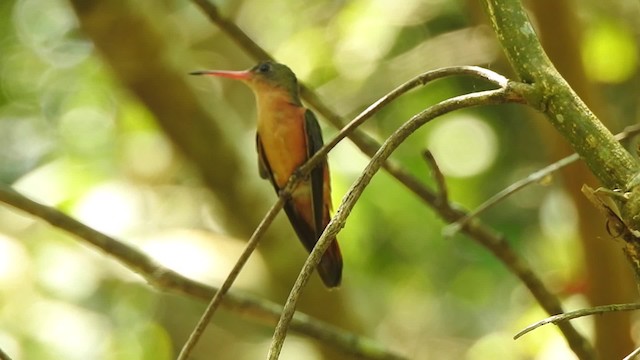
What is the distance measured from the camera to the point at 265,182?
3635 millimetres

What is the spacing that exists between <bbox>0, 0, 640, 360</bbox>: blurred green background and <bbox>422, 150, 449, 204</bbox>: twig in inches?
30.6

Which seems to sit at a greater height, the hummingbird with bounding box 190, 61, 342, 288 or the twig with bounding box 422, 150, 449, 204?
the hummingbird with bounding box 190, 61, 342, 288

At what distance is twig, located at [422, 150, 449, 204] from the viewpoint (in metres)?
1.63

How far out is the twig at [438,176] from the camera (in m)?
1.63

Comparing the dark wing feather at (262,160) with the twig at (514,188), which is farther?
the dark wing feather at (262,160)

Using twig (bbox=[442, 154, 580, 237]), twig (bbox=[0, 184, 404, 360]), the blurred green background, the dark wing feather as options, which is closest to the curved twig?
twig (bbox=[442, 154, 580, 237])

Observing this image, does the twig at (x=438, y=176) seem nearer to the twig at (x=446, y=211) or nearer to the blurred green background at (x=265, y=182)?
the twig at (x=446, y=211)

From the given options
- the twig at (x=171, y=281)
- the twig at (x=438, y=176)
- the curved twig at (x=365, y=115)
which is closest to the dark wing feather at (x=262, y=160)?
the twig at (x=171, y=281)

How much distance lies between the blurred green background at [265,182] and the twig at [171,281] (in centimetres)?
85

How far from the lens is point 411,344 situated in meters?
4.90

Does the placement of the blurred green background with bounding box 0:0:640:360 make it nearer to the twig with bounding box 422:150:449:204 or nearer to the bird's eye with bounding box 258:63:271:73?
the bird's eye with bounding box 258:63:271:73

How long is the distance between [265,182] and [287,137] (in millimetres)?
935

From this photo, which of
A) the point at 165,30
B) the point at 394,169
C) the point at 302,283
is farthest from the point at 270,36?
the point at 302,283

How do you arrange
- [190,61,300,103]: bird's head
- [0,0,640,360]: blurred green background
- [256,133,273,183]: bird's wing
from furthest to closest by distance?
[0,0,640,360]: blurred green background < [256,133,273,183]: bird's wing < [190,61,300,103]: bird's head
